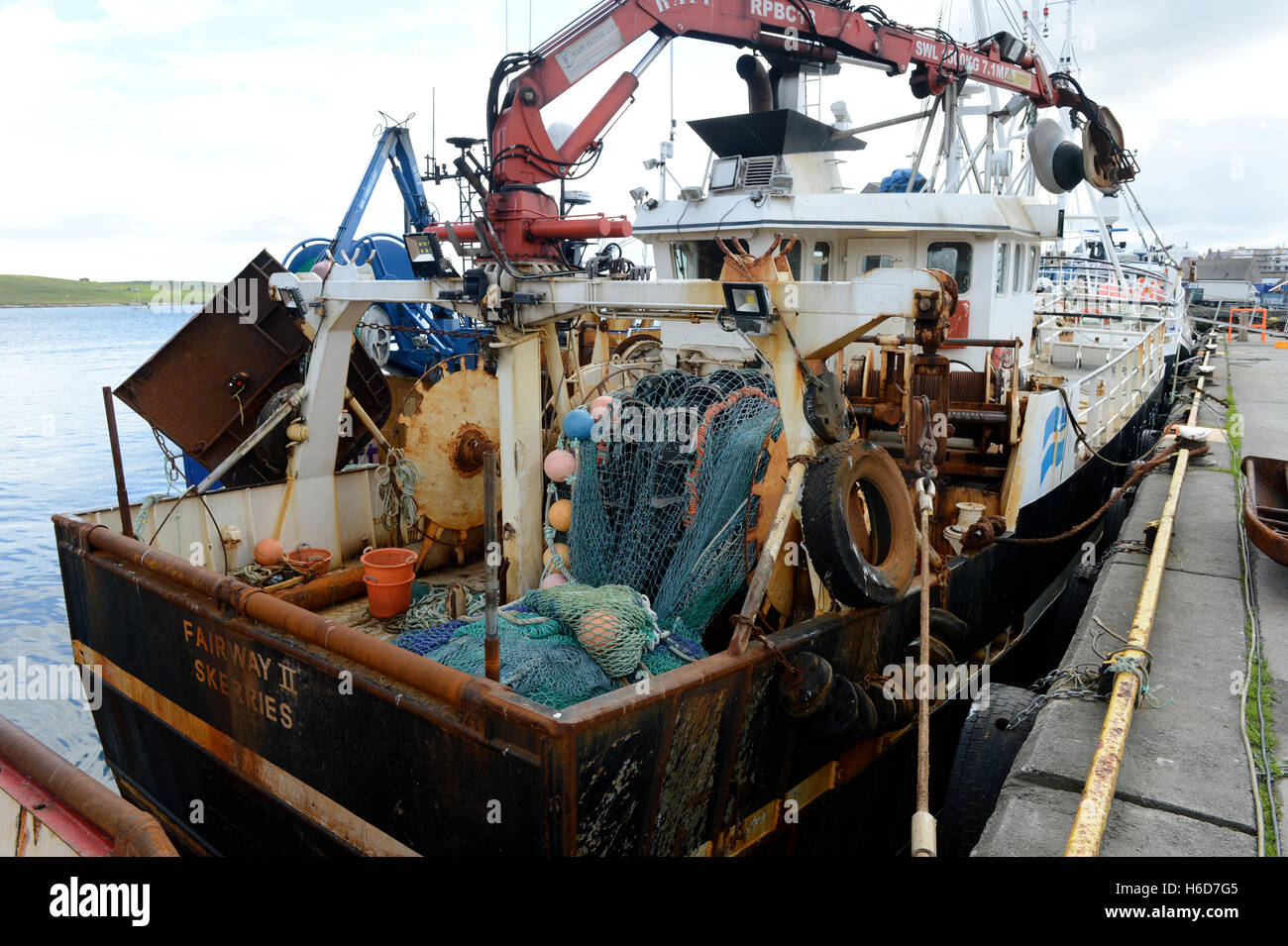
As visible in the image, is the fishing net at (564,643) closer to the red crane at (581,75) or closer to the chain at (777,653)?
the chain at (777,653)

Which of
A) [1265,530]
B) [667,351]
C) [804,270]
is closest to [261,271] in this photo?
[667,351]

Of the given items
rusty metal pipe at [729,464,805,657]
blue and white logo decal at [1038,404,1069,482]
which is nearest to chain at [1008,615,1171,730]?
rusty metal pipe at [729,464,805,657]

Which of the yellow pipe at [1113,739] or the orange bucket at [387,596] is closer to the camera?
the yellow pipe at [1113,739]

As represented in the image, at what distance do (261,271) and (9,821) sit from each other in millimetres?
5689

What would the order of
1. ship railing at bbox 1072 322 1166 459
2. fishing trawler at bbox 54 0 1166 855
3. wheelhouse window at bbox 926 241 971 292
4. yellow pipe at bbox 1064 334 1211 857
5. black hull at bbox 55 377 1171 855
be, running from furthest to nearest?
ship railing at bbox 1072 322 1166 459 < wheelhouse window at bbox 926 241 971 292 < fishing trawler at bbox 54 0 1166 855 < black hull at bbox 55 377 1171 855 < yellow pipe at bbox 1064 334 1211 857

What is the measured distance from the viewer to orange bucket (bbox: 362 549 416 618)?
6.35m

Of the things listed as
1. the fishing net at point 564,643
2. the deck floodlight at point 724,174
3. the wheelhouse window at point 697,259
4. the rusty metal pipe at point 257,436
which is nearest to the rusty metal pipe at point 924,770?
the fishing net at point 564,643

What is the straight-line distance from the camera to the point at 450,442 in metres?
7.65

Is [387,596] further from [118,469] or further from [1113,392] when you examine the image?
[1113,392]

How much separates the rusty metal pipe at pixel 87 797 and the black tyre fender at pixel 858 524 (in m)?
3.22

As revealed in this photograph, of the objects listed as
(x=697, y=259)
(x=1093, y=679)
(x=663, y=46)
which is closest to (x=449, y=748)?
(x=1093, y=679)

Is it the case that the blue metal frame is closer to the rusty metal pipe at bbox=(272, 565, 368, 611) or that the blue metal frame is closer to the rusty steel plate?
the rusty steel plate

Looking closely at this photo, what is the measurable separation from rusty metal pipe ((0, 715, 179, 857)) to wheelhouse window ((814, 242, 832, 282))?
806 centimetres

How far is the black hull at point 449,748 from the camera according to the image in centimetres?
372
